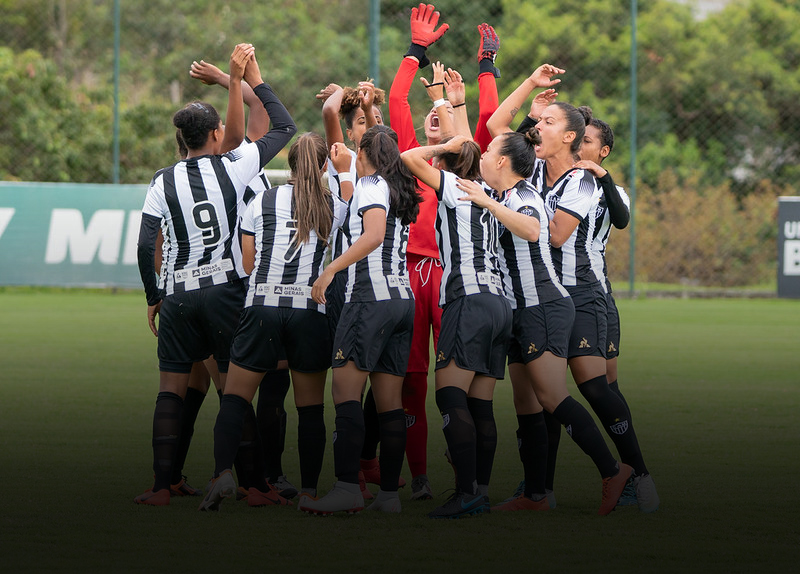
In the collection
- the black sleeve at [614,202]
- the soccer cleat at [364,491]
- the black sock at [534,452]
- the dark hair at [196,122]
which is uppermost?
the dark hair at [196,122]

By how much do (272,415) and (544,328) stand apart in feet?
4.73

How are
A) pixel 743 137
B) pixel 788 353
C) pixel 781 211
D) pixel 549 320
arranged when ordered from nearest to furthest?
pixel 549 320
pixel 788 353
pixel 781 211
pixel 743 137

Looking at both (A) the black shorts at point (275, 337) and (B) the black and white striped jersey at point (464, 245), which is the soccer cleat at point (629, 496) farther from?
(A) the black shorts at point (275, 337)

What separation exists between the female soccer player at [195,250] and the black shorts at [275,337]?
218 mm

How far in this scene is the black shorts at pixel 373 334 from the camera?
534 centimetres

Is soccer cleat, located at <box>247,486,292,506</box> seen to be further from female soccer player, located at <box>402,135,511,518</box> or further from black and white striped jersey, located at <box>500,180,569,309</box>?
black and white striped jersey, located at <box>500,180,569,309</box>

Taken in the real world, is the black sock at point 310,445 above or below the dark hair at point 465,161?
below

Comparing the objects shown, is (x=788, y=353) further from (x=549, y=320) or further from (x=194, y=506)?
→ (x=194, y=506)

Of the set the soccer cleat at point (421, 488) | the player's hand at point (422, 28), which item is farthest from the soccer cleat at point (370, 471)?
the player's hand at point (422, 28)

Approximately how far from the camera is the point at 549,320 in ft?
17.9

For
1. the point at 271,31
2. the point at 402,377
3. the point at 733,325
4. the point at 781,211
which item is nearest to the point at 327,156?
the point at 402,377

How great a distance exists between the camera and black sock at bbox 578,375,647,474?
555cm

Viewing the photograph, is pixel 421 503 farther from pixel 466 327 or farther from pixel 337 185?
pixel 337 185

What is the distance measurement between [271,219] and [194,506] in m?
1.38
